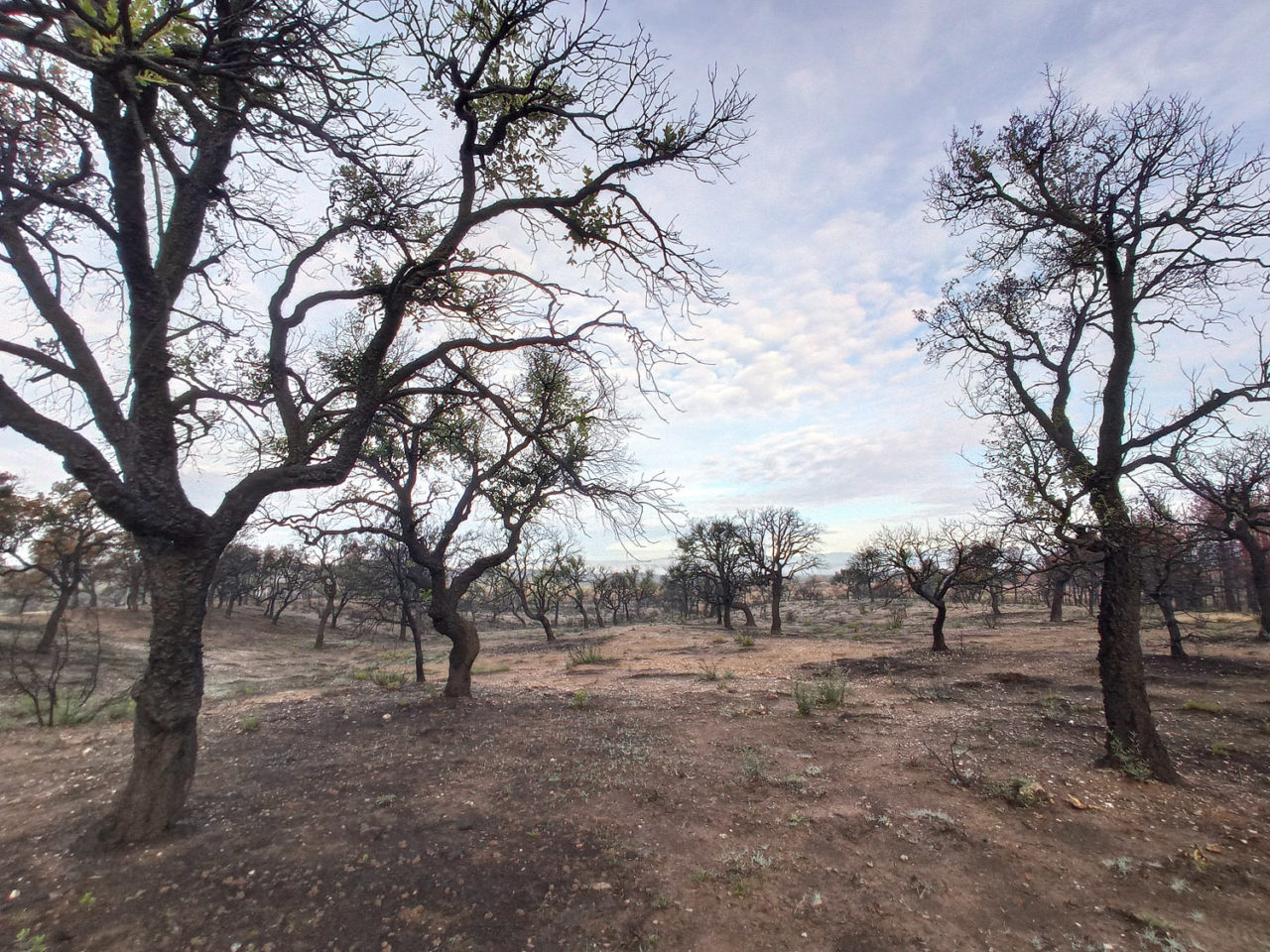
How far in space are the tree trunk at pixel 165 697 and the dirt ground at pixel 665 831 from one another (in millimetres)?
377

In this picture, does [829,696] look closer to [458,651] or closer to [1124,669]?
[1124,669]

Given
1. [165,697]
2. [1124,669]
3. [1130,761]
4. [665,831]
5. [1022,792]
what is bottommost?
[665,831]

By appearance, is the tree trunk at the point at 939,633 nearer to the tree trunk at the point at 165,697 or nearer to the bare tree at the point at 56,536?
Result: the tree trunk at the point at 165,697

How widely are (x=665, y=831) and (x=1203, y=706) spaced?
10.1 meters

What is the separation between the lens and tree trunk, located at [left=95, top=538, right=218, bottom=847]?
182 inches

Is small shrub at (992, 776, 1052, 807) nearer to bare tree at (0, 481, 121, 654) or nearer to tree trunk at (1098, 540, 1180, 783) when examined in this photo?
tree trunk at (1098, 540, 1180, 783)

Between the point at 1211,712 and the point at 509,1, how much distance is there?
46.2ft

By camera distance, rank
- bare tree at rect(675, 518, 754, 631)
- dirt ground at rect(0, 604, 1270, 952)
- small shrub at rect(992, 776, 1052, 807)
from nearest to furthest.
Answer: dirt ground at rect(0, 604, 1270, 952) → small shrub at rect(992, 776, 1052, 807) → bare tree at rect(675, 518, 754, 631)

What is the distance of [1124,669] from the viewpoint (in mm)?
6508

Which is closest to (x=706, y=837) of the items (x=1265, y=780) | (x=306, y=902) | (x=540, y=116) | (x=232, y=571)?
(x=306, y=902)

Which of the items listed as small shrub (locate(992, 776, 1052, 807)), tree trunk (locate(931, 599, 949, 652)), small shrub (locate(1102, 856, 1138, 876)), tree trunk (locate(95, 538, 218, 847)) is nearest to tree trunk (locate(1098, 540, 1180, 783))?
small shrub (locate(992, 776, 1052, 807))

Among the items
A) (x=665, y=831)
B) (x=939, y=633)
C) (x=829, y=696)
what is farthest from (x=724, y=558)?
(x=665, y=831)

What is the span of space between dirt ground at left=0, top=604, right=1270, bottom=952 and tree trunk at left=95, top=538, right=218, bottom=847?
14.8 inches

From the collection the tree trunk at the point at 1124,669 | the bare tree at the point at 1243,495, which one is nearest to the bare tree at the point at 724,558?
the bare tree at the point at 1243,495
